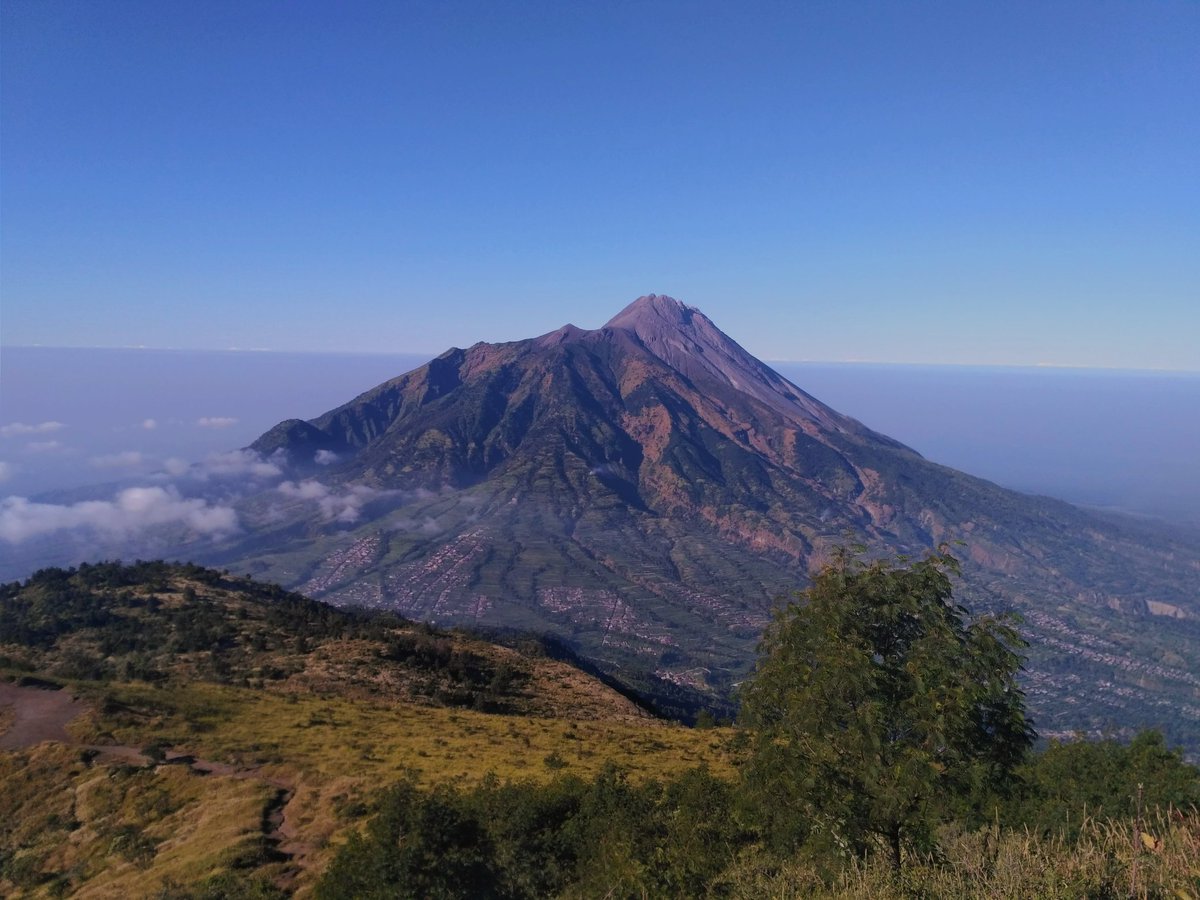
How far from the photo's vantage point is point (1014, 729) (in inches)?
464

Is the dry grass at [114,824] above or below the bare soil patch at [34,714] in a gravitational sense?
above

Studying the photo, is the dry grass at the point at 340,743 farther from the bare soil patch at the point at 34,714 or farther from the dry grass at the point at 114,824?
the bare soil patch at the point at 34,714

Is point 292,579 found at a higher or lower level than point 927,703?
lower

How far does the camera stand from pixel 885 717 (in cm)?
1138

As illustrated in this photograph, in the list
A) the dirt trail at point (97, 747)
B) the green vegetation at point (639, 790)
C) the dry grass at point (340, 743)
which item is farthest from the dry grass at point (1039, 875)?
the dirt trail at point (97, 747)

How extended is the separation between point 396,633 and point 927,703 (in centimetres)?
4593

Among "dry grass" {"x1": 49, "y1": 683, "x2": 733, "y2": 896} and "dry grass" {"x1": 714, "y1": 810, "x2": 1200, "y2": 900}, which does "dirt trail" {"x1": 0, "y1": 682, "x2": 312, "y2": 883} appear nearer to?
"dry grass" {"x1": 49, "y1": 683, "x2": 733, "y2": 896}

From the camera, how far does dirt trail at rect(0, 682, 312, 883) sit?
18406 mm

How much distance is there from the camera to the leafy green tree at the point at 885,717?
10867 millimetres

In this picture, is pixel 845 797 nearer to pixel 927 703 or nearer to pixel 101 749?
pixel 927 703

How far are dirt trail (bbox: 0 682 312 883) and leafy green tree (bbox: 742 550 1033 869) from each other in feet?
42.5

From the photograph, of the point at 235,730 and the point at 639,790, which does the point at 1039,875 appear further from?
the point at 235,730

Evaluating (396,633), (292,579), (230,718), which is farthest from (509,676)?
(292,579)

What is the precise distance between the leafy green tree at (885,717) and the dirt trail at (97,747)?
12.9m
